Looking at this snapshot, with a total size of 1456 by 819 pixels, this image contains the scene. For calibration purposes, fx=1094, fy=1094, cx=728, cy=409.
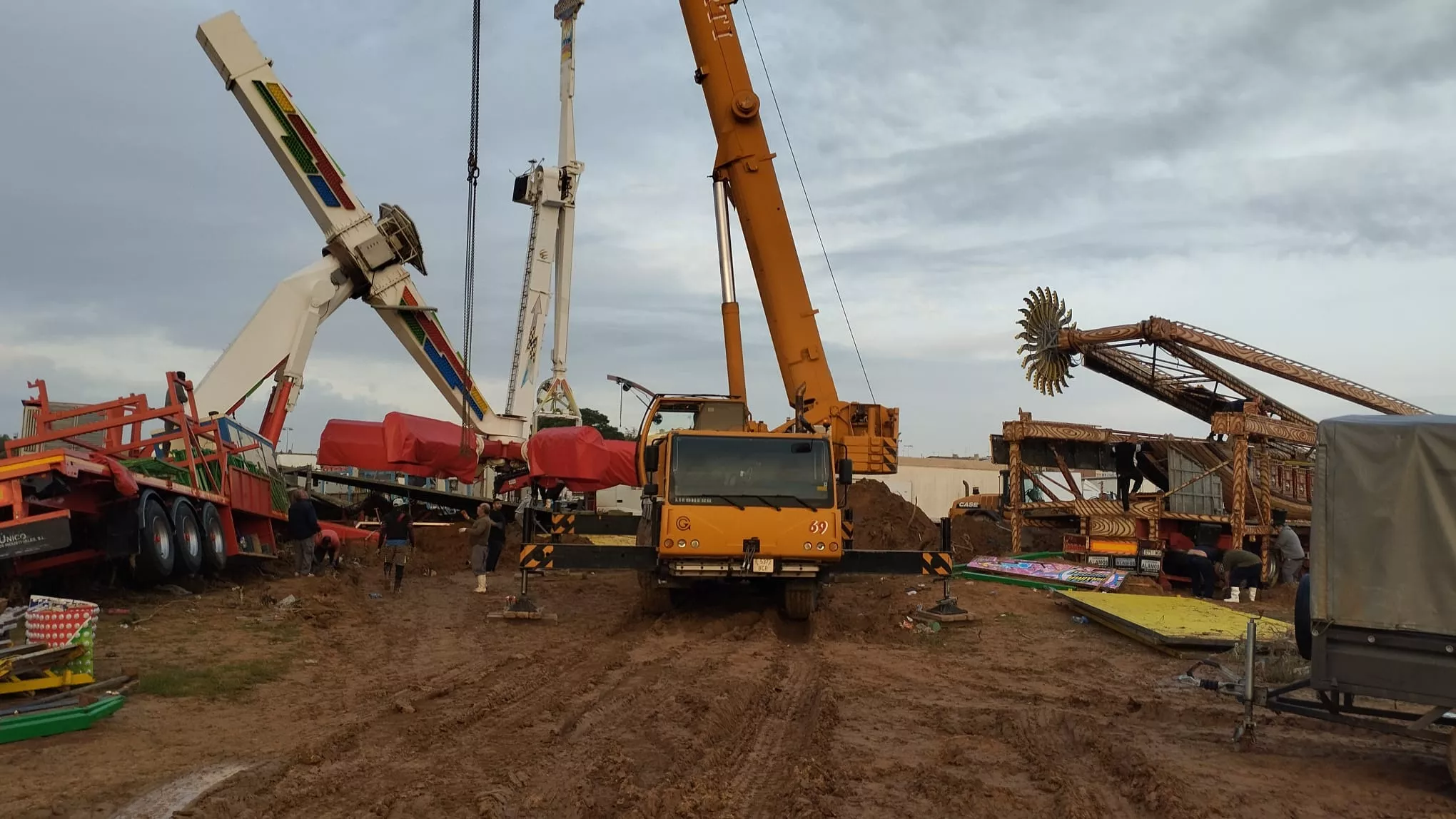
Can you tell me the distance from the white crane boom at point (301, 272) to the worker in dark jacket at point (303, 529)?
4486 mm

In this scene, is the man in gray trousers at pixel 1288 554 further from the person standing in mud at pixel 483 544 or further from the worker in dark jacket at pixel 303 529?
the worker in dark jacket at pixel 303 529

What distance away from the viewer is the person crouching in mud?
1627cm

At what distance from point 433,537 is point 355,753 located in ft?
54.3

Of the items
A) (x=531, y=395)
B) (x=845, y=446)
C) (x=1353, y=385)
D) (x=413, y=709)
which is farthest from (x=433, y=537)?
(x=1353, y=385)

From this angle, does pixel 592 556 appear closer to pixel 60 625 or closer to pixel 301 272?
pixel 60 625

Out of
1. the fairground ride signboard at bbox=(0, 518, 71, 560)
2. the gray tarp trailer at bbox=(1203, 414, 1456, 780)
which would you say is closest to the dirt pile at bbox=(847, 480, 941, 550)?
the fairground ride signboard at bbox=(0, 518, 71, 560)

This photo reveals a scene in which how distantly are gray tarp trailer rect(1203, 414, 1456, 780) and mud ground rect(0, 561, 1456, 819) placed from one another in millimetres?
630

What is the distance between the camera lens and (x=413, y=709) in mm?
7844

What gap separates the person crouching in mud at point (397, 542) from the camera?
1627cm

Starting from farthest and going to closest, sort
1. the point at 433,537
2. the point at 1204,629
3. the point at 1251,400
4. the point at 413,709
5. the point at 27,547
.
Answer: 1. the point at 433,537
2. the point at 1251,400
3. the point at 1204,629
4. the point at 27,547
5. the point at 413,709

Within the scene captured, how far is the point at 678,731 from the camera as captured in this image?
7176 mm

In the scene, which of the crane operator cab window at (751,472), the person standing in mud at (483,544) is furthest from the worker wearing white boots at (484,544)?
the crane operator cab window at (751,472)

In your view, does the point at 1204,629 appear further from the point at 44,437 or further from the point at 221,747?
the point at 44,437

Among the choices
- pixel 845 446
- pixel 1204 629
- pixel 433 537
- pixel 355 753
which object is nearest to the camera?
pixel 355 753
